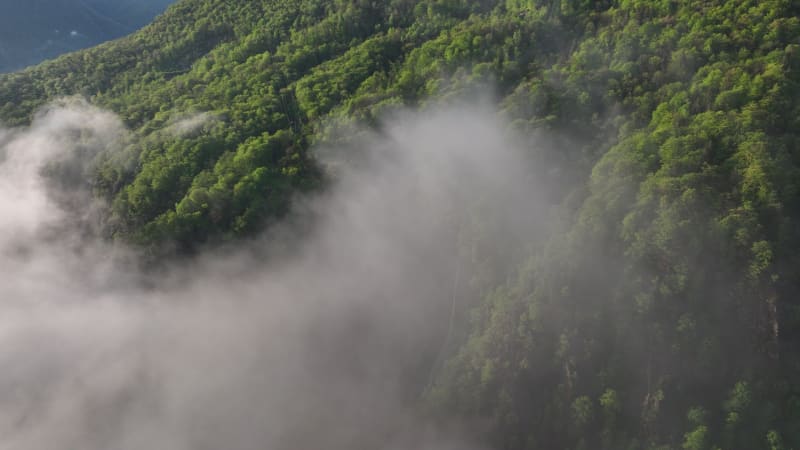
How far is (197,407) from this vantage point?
242 ft

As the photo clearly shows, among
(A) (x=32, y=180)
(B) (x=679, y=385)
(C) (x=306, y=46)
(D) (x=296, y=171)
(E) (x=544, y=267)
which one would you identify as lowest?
(B) (x=679, y=385)

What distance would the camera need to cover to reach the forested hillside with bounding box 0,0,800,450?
178ft

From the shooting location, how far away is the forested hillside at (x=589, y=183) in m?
54.3

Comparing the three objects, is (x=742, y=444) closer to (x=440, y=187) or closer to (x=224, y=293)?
(x=440, y=187)

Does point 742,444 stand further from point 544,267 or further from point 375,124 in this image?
point 375,124

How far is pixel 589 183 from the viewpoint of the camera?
65.4 m

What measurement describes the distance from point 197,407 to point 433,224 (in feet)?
143

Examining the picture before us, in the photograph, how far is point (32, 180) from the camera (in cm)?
9012

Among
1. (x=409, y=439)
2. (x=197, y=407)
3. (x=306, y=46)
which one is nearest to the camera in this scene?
(x=409, y=439)

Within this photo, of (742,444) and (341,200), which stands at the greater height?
(341,200)

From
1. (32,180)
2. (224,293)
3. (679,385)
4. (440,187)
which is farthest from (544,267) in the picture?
(32,180)

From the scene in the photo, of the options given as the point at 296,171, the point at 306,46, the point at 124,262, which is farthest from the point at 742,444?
the point at 306,46

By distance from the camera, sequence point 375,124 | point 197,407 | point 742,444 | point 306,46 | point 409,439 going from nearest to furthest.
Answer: point 742,444, point 409,439, point 197,407, point 375,124, point 306,46

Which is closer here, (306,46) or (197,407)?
(197,407)
